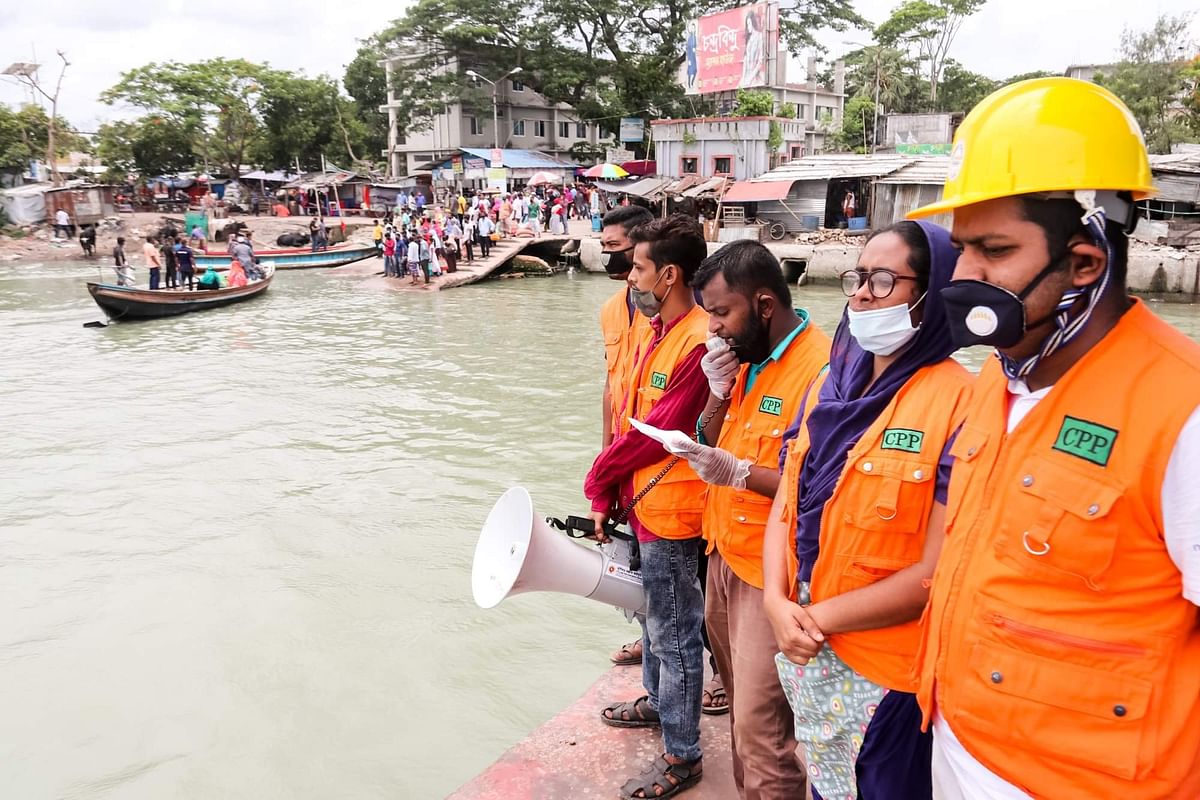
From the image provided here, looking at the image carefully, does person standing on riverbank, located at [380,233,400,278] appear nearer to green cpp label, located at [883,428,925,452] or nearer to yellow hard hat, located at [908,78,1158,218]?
green cpp label, located at [883,428,925,452]

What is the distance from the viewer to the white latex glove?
248 centimetres

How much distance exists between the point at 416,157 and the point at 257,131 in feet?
32.3

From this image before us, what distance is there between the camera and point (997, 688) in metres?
1.39

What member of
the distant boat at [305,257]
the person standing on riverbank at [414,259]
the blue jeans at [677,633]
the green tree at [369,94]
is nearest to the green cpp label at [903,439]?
the blue jeans at [677,633]

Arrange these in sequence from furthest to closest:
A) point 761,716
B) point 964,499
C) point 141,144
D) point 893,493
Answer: point 141,144
point 761,716
point 893,493
point 964,499

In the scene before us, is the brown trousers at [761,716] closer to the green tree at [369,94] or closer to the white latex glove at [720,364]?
the white latex glove at [720,364]

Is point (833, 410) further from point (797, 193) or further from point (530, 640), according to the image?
point (797, 193)

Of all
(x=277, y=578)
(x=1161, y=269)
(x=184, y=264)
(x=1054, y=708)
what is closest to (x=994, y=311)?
(x=1054, y=708)

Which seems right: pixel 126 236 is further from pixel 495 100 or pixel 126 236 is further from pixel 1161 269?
pixel 1161 269

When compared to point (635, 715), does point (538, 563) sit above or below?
above

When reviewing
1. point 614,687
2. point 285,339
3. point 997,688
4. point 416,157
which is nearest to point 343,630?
point 614,687

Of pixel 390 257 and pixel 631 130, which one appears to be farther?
pixel 631 130

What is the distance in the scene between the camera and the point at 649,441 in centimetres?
286

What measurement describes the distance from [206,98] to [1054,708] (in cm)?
4653
